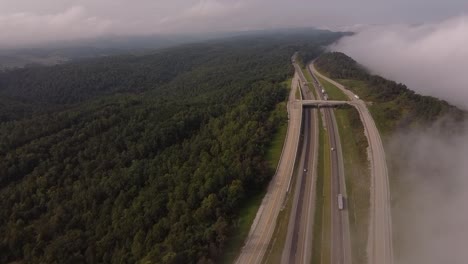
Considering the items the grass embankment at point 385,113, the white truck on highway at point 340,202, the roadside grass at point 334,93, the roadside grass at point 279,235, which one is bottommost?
the roadside grass at point 279,235

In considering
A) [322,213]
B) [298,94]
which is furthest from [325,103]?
[322,213]

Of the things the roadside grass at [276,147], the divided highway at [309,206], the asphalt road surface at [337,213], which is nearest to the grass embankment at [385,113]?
the divided highway at [309,206]

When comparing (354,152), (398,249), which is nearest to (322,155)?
(354,152)

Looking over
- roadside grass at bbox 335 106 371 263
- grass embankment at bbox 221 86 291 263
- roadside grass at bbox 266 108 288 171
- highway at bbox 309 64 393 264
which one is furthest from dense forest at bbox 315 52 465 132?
grass embankment at bbox 221 86 291 263

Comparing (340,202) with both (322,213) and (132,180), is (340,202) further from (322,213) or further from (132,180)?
(132,180)

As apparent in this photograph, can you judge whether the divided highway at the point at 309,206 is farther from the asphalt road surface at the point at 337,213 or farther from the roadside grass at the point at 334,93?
the roadside grass at the point at 334,93

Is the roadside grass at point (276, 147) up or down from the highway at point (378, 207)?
up

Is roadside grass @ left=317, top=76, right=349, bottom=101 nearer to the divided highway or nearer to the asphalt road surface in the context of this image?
the divided highway
